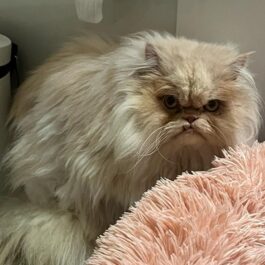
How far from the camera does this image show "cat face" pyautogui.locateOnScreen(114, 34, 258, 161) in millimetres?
902

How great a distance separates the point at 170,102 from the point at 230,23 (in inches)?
12.4

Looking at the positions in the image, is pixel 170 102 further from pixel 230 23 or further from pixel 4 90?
pixel 4 90

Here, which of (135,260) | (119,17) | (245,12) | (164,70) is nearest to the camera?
(135,260)

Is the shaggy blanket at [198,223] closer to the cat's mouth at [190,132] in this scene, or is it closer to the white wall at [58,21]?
the cat's mouth at [190,132]

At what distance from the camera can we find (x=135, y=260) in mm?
730

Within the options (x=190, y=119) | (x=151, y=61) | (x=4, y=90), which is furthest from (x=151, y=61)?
(x=4, y=90)

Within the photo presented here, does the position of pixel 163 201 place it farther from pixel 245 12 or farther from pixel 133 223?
pixel 245 12

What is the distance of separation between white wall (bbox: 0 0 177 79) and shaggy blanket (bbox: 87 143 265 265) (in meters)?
0.45

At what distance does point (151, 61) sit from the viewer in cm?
92

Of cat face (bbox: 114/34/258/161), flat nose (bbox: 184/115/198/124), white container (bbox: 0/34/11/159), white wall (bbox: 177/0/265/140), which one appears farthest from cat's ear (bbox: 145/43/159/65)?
white container (bbox: 0/34/11/159)

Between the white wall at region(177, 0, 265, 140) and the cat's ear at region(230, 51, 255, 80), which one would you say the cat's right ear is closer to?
the cat's ear at region(230, 51, 255, 80)

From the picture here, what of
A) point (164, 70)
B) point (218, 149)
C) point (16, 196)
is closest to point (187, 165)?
point (218, 149)

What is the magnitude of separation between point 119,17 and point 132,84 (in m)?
0.36

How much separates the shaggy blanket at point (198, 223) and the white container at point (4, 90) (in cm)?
50
